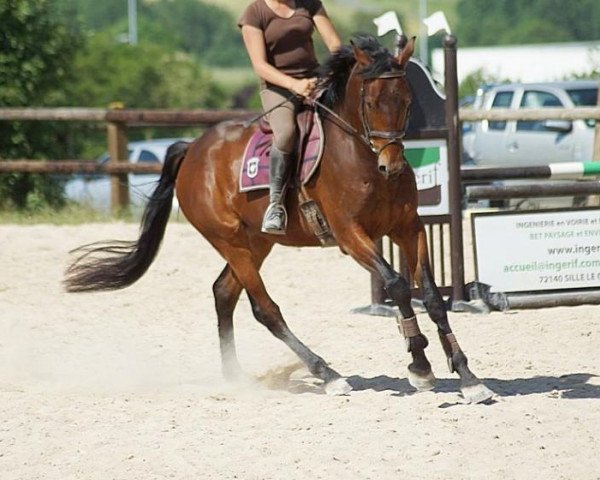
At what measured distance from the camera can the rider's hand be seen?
789 centimetres

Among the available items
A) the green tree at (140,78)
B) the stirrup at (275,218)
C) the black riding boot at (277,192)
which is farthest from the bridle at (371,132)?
the green tree at (140,78)

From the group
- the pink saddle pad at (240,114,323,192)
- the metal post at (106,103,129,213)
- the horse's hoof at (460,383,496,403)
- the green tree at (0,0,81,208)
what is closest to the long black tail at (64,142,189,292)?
the pink saddle pad at (240,114,323,192)

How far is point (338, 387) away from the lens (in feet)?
25.6

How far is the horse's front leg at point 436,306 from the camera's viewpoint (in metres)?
7.25

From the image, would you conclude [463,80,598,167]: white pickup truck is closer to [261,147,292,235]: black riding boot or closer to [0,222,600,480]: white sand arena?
[0,222,600,480]: white sand arena

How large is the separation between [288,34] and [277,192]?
965mm

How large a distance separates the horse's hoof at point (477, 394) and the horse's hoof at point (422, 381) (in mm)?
318

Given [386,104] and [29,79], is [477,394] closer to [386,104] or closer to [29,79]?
[386,104]

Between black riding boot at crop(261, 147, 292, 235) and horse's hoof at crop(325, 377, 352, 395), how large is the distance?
1014 millimetres

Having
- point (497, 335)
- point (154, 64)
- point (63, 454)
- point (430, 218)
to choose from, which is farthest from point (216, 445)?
point (154, 64)

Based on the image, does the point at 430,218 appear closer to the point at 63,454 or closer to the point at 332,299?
the point at 332,299

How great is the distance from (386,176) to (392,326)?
2904 millimetres

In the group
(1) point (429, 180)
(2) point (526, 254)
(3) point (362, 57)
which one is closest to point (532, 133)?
(1) point (429, 180)

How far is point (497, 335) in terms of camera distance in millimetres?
9422
